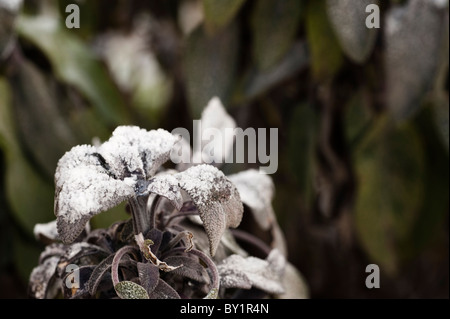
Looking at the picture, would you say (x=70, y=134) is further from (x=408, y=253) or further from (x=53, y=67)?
(x=408, y=253)

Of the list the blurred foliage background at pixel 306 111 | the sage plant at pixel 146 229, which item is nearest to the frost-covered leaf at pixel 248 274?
the sage plant at pixel 146 229

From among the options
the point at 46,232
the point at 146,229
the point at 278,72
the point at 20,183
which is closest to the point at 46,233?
the point at 46,232

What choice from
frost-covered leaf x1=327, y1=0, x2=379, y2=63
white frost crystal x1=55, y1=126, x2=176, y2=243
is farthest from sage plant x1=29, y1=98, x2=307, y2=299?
frost-covered leaf x1=327, y1=0, x2=379, y2=63

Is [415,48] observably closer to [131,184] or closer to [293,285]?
[293,285]

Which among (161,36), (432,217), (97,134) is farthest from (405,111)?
(161,36)

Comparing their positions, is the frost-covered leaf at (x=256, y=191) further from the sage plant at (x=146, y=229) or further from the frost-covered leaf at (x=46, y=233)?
the frost-covered leaf at (x=46, y=233)

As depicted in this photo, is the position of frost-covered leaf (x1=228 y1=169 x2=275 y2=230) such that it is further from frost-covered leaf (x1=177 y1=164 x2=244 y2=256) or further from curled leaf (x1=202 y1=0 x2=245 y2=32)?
curled leaf (x1=202 y1=0 x2=245 y2=32)
